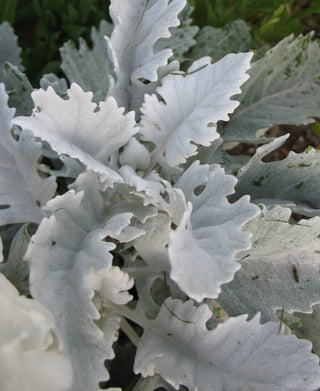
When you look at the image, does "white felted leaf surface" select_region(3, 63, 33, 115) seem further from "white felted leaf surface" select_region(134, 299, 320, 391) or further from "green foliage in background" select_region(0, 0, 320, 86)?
"white felted leaf surface" select_region(134, 299, 320, 391)

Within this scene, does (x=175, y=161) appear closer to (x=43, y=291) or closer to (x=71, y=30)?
(x=43, y=291)

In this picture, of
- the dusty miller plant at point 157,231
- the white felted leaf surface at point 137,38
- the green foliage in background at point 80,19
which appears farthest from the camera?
the green foliage in background at point 80,19

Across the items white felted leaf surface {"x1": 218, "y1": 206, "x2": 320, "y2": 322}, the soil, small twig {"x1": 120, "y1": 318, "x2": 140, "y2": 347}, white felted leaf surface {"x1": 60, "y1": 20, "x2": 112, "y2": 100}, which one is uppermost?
white felted leaf surface {"x1": 60, "y1": 20, "x2": 112, "y2": 100}

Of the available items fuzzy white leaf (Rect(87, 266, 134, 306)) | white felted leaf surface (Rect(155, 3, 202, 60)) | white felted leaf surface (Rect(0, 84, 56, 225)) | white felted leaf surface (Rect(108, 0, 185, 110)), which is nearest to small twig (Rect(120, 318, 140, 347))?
fuzzy white leaf (Rect(87, 266, 134, 306))

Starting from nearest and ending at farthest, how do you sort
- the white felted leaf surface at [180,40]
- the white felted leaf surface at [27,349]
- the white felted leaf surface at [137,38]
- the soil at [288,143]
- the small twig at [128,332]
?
the white felted leaf surface at [27,349] < the white felted leaf surface at [137,38] < the small twig at [128,332] < the white felted leaf surface at [180,40] < the soil at [288,143]

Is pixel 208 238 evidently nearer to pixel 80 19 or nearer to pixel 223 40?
pixel 223 40

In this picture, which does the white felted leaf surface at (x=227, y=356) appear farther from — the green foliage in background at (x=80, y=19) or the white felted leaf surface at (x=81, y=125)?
the green foliage in background at (x=80, y=19)

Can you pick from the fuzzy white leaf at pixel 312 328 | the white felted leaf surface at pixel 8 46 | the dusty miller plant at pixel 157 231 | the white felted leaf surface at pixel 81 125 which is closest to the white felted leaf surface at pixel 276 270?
the dusty miller plant at pixel 157 231
